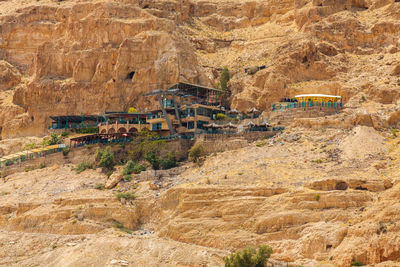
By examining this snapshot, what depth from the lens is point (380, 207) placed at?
2977 centimetres

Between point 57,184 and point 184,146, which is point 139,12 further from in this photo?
point 57,184

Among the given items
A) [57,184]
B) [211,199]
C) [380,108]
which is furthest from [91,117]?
[380,108]

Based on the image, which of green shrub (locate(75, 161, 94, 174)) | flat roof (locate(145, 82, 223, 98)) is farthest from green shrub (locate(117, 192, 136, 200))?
flat roof (locate(145, 82, 223, 98))

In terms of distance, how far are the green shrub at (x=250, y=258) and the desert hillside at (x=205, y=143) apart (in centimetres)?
188

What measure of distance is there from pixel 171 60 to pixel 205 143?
67.5ft

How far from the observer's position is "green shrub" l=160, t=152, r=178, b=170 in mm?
48844

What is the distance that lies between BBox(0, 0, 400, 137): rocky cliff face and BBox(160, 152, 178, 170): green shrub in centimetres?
1528

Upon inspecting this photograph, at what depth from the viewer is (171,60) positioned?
66562mm

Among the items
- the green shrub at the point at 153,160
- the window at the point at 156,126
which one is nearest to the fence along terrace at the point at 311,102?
the window at the point at 156,126

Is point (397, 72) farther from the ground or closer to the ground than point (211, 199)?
farther from the ground

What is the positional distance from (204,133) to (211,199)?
16999mm

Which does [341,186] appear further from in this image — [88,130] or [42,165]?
[88,130]

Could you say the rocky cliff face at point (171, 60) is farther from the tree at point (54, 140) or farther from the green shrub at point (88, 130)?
the tree at point (54, 140)

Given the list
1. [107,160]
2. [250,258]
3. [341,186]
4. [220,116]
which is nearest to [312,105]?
[220,116]
